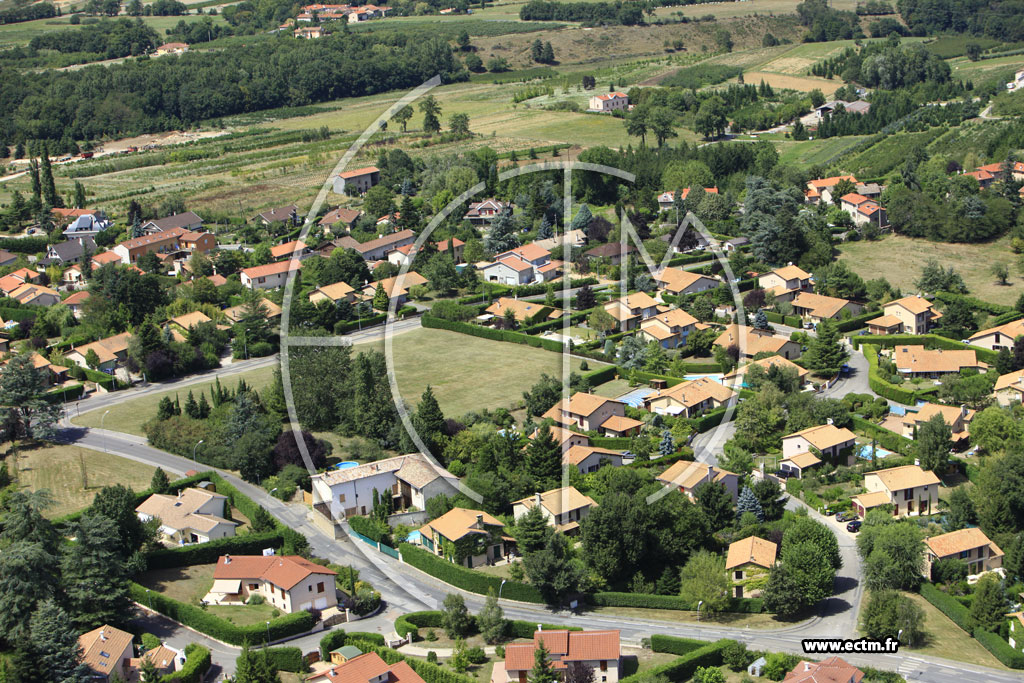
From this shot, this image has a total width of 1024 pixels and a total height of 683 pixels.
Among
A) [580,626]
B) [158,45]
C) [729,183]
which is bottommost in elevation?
[580,626]

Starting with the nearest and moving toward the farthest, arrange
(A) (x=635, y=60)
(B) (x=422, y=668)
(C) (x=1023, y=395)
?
(B) (x=422, y=668) < (C) (x=1023, y=395) < (A) (x=635, y=60)

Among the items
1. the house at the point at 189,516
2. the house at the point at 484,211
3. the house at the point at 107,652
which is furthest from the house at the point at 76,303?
the house at the point at 107,652

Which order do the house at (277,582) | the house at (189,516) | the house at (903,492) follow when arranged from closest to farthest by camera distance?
1. the house at (277,582)
2. the house at (189,516)
3. the house at (903,492)

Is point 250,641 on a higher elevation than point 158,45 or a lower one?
lower

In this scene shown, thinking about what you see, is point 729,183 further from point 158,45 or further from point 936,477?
point 158,45

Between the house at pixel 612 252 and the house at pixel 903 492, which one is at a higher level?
the house at pixel 612 252

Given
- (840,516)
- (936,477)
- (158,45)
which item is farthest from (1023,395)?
(158,45)

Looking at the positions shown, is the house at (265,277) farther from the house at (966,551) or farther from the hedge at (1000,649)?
the hedge at (1000,649)

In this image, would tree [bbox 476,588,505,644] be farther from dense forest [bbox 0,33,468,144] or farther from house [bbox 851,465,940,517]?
dense forest [bbox 0,33,468,144]
